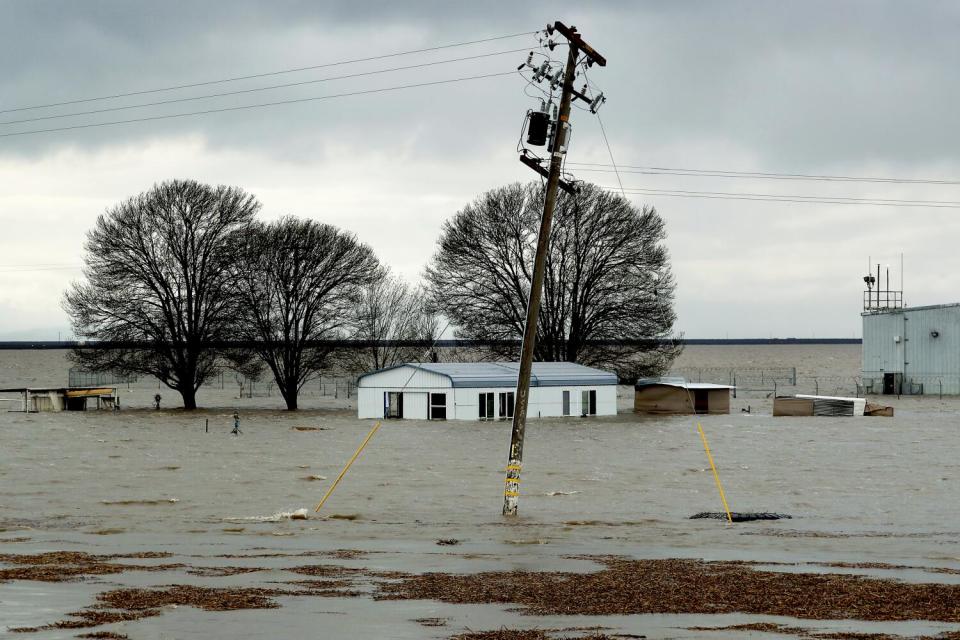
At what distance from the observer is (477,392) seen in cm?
6625

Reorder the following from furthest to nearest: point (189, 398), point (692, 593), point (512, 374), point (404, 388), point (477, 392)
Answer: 1. point (189, 398)
2. point (512, 374)
3. point (404, 388)
4. point (477, 392)
5. point (692, 593)

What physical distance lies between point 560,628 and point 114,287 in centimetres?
7086

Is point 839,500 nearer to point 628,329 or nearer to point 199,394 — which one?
point 628,329

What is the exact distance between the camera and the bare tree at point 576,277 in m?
75.2

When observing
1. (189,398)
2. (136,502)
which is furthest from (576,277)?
(136,502)

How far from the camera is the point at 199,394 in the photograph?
375 feet

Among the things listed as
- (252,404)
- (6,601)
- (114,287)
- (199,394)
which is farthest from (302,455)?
(199,394)

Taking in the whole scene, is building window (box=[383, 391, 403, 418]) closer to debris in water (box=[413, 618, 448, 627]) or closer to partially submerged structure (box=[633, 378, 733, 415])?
partially submerged structure (box=[633, 378, 733, 415])

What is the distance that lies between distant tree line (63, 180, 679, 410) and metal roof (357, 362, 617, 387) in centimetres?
464

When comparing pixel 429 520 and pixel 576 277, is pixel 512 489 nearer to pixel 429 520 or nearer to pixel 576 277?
pixel 429 520

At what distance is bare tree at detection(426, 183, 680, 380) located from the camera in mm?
75188

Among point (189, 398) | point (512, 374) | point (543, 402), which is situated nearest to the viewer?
point (543, 402)

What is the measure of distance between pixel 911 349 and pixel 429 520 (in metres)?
76.1

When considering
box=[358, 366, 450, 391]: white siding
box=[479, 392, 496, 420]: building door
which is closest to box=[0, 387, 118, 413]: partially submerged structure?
box=[358, 366, 450, 391]: white siding
